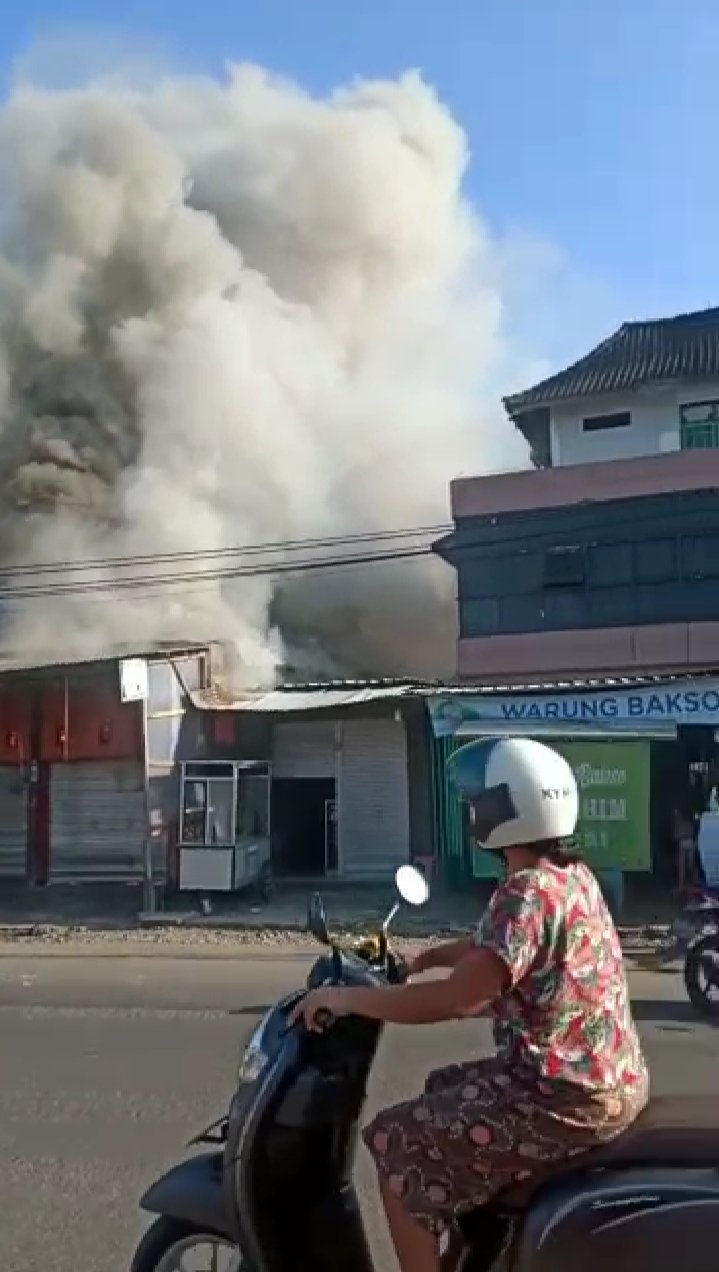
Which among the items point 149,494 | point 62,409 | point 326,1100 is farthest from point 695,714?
point 62,409

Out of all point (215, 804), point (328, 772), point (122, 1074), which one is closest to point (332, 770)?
point (328, 772)

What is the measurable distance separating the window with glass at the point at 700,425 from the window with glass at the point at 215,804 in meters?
13.4

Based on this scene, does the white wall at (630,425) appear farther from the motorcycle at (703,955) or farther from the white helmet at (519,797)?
the white helmet at (519,797)

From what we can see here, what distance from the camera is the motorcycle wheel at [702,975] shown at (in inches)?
364

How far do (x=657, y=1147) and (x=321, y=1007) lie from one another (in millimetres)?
694

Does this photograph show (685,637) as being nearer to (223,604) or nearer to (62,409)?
(223,604)

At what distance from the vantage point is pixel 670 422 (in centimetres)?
2777

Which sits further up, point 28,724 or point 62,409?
point 62,409

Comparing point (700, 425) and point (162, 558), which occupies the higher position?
point (700, 425)

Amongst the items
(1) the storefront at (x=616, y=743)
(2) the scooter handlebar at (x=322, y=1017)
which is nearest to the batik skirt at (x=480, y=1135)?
(2) the scooter handlebar at (x=322, y=1017)

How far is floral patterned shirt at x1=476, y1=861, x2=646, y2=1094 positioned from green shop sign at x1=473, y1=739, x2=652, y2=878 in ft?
44.6

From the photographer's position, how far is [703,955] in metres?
9.27

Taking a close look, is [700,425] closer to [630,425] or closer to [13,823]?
[630,425]

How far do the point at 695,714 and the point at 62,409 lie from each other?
2449 centimetres
